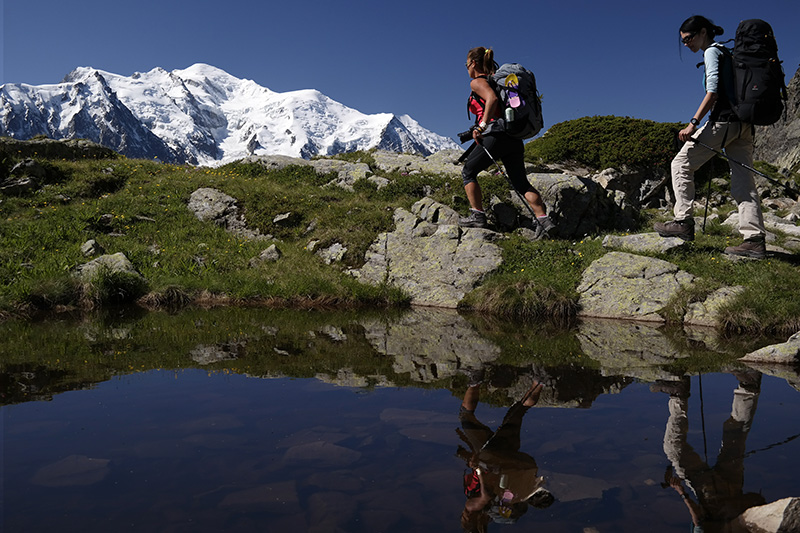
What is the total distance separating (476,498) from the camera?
2.84 metres

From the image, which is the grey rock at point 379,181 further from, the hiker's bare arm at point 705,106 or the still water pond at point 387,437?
the still water pond at point 387,437

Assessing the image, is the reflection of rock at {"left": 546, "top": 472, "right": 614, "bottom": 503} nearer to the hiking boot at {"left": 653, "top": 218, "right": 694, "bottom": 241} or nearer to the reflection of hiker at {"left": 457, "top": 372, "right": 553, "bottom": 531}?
the reflection of hiker at {"left": 457, "top": 372, "right": 553, "bottom": 531}

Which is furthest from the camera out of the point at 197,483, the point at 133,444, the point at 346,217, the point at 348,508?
the point at 346,217

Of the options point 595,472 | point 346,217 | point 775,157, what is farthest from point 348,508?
point 775,157

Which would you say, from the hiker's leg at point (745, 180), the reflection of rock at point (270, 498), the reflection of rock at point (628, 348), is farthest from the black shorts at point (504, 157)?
the reflection of rock at point (270, 498)

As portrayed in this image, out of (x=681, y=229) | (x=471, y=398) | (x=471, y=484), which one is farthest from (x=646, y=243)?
(x=471, y=484)

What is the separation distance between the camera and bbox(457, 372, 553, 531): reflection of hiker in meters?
2.71

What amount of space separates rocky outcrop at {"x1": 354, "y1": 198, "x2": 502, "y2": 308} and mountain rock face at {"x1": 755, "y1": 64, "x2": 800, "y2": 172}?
1527 inches

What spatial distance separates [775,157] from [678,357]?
165 feet

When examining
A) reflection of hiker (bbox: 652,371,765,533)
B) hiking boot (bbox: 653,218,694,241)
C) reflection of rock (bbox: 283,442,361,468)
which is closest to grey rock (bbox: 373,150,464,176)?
hiking boot (bbox: 653,218,694,241)

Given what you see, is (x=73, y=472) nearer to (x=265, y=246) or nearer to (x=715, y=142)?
(x=715, y=142)

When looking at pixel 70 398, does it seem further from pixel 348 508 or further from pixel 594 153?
pixel 594 153

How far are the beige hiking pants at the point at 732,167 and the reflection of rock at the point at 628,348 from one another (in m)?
2.58

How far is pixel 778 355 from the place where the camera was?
235 inches
